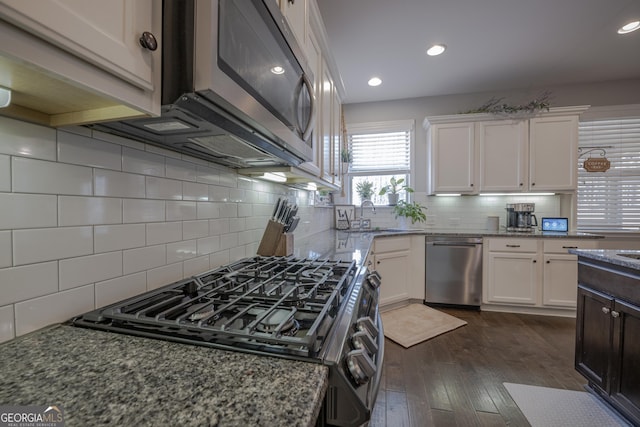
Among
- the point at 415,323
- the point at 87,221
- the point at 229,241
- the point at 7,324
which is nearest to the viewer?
the point at 7,324

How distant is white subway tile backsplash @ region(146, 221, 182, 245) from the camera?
2.86ft

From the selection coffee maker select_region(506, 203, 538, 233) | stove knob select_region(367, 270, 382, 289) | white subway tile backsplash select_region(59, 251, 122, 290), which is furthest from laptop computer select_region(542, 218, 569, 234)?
white subway tile backsplash select_region(59, 251, 122, 290)

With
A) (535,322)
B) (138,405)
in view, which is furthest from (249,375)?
(535,322)

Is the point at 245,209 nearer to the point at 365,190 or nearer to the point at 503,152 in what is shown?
the point at 365,190

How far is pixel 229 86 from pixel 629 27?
3.54 meters

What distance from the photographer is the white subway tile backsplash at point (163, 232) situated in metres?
0.87

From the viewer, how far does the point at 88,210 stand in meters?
0.69

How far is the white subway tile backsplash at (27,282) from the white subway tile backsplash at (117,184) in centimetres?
21

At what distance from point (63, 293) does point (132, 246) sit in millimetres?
197

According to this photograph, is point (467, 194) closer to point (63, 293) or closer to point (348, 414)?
point (348, 414)

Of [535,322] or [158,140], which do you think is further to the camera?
[535,322]

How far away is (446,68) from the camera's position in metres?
2.90

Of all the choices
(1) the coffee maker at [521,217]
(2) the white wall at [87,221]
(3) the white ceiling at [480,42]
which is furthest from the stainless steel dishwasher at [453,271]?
(2) the white wall at [87,221]

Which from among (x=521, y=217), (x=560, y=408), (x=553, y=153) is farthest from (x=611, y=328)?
(x=553, y=153)
